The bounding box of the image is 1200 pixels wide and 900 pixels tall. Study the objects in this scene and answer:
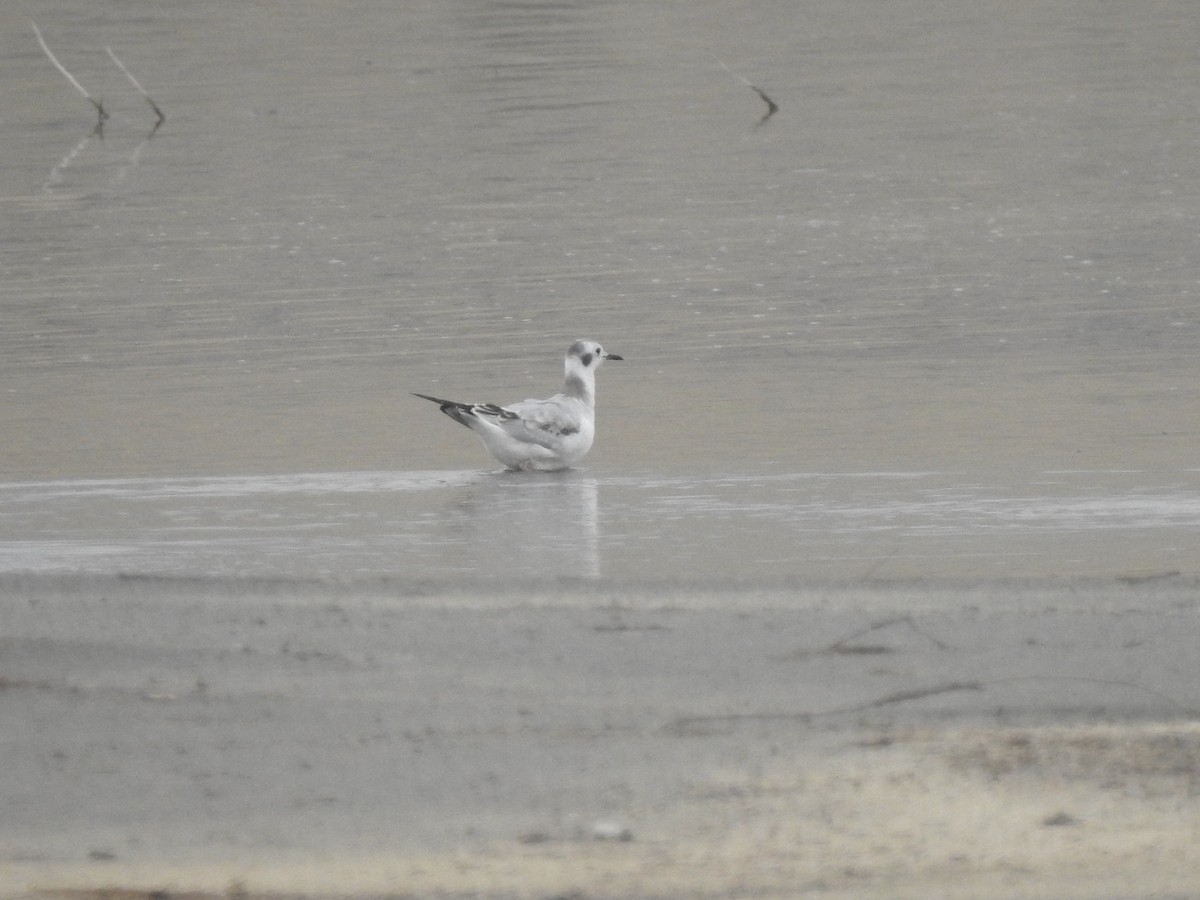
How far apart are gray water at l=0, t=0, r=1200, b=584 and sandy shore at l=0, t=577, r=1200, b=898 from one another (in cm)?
94

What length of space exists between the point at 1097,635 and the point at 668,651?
1177 mm

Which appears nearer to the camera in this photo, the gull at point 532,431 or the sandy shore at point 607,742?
the sandy shore at point 607,742

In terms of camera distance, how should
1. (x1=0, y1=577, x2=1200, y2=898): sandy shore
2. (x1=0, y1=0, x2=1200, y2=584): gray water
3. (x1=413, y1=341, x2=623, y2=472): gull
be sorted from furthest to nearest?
(x1=413, y1=341, x2=623, y2=472): gull
(x1=0, y1=0, x2=1200, y2=584): gray water
(x1=0, y1=577, x2=1200, y2=898): sandy shore

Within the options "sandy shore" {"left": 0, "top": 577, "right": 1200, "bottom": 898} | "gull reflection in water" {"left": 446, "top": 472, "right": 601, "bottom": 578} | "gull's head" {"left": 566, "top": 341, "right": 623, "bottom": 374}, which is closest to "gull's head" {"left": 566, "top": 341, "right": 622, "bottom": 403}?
"gull's head" {"left": 566, "top": 341, "right": 623, "bottom": 374}

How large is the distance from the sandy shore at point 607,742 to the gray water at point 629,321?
0.94m

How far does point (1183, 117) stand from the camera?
1029 inches

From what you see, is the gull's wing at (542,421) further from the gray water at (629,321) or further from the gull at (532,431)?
the gray water at (629,321)

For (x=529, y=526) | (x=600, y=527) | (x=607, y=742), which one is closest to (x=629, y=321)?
(x=529, y=526)

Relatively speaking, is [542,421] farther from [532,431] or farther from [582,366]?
[582,366]

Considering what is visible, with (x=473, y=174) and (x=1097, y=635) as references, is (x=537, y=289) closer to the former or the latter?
(x=473, y=174)

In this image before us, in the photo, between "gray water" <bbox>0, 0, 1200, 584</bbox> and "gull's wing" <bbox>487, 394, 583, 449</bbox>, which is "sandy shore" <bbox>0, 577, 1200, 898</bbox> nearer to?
"gray water" <bbox>0, 0, 1200, 584</bbox>

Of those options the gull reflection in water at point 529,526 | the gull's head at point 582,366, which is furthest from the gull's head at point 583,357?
the gull reflection in water at point 529,526

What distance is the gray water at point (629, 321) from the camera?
8719 millimetres

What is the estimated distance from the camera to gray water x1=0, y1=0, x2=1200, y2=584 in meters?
8.72
